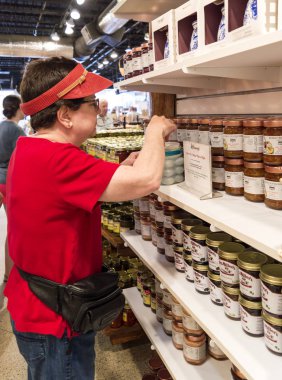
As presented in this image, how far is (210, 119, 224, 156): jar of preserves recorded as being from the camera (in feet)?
4.91

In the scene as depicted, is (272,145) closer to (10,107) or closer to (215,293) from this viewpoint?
(215,293)

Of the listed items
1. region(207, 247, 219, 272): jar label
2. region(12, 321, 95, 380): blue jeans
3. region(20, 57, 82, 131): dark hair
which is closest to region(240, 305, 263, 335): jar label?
region(207, 247, 219, 272): jar label

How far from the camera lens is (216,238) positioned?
1.49 m

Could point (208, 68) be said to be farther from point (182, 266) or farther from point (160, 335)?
point (160, 335)

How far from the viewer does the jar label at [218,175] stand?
154 cm

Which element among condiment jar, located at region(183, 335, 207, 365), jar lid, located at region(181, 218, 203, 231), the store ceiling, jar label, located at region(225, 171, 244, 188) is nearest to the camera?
jar label, located at region(225, 171, 244, 188)

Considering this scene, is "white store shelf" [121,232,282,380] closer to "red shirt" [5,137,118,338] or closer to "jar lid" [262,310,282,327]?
"jar lid" [262,310,282,327]

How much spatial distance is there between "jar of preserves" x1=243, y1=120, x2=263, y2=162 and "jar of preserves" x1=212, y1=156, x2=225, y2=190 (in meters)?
0.19

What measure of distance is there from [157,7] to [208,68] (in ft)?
3.21

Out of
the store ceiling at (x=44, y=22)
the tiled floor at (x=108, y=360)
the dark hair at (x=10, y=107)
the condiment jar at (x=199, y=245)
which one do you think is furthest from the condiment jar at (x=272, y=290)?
the store ceiling at (x=44, y=22)

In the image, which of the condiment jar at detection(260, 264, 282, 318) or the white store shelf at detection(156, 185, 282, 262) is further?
the condiment jar at detection(260, 264, 282, 318)

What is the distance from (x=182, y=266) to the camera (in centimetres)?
180

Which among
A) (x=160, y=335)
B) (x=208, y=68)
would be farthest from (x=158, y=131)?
(x=160, y=335)

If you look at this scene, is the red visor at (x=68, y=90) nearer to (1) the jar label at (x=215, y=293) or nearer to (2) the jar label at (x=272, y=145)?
(2) the jar label at (x=272, y=145)
